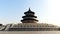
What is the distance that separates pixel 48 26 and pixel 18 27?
764 centimetres

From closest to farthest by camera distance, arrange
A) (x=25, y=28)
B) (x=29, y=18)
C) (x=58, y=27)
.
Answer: (x=25, y=28)
(x=58, y=27)
(x=29, y=18)

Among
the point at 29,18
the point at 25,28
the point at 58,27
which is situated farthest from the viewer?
the point at 29,18

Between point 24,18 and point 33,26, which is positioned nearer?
point 33,26

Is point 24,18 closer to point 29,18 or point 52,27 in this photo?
point 29,18

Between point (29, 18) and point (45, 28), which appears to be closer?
point (45, 28)

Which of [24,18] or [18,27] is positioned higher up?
[24,18]

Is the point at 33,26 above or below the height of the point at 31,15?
below

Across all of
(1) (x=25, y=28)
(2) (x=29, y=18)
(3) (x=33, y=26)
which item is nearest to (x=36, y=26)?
(3) (x=33, y=26)

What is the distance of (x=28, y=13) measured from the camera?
50.9 m

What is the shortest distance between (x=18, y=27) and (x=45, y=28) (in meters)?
6.57

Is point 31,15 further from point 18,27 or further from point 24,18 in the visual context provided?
point 18,27

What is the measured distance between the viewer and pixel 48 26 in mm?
39188

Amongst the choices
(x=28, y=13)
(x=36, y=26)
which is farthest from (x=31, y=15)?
(x=36, y=26)

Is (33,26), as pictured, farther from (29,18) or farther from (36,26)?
(29,18)
